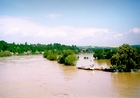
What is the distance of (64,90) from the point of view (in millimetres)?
15562

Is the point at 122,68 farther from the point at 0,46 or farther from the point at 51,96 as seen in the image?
the point at 0,46

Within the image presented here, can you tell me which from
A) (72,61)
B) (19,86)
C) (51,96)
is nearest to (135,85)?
(51,96)

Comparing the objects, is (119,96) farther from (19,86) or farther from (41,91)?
(19,86)

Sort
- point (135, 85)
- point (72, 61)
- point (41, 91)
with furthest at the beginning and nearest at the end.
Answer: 1. point (72, 61)
2. point (135, 85)
3. point (41, 91)

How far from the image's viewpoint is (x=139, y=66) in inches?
971

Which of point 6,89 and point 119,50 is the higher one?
point 119,50

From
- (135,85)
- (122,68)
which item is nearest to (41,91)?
(135,85)

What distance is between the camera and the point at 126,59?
76.4ft

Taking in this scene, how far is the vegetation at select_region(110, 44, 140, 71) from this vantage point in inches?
910

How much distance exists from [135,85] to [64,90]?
6.99 m

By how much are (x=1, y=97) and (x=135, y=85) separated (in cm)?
1215

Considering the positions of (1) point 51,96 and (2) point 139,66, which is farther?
(2) point 139,66

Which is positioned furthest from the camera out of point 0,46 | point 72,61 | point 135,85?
point 0,46

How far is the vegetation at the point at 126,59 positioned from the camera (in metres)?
23.1
